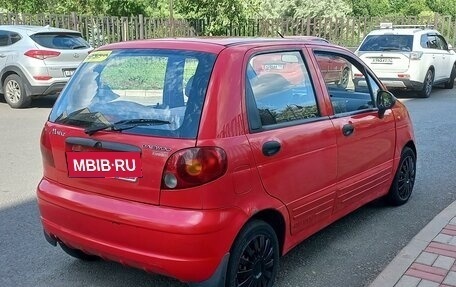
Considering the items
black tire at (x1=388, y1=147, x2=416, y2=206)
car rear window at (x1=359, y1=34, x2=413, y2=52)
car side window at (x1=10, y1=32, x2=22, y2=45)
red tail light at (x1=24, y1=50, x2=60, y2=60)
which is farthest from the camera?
car rear window at (x1=359, y1=34, x2=413, y2=52)

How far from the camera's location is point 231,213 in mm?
2770

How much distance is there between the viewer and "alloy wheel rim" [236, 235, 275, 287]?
118 inches

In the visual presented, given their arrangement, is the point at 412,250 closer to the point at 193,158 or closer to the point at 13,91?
the point at 193,158

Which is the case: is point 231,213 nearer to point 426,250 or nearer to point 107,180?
point 107,180

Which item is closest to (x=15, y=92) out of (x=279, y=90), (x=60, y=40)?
(x=60, y=40)

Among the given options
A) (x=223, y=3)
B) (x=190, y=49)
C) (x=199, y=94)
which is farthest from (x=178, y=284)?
(x=223, y=3)

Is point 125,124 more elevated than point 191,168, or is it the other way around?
point 125,124

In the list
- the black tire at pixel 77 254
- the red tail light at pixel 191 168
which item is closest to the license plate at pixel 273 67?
the red tail light at pixel 191 168

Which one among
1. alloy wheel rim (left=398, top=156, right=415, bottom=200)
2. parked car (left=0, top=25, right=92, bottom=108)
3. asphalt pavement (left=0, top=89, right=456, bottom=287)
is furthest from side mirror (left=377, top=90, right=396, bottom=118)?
parked car (left=0, top=25, right=92, bottom=108)

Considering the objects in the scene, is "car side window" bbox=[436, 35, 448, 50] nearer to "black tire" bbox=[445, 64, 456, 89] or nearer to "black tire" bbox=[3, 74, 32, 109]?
"black tire" bbox=[445, 64, 456, 89]

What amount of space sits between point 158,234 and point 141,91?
35.5 inches

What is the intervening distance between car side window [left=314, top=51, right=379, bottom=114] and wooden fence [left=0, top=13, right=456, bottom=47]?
12327 millimetres

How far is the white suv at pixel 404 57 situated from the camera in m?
12.4

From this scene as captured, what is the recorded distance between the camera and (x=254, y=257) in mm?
3076
